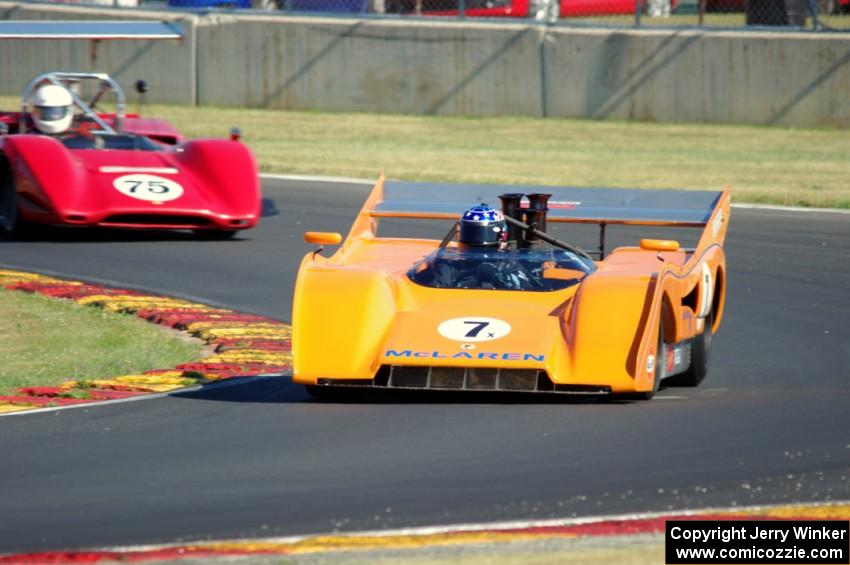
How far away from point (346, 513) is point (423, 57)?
1922 cm

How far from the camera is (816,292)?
12.7 meters

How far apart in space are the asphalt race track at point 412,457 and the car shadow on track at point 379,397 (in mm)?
28

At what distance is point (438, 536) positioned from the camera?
231 inches

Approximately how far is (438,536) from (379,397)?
110 inches

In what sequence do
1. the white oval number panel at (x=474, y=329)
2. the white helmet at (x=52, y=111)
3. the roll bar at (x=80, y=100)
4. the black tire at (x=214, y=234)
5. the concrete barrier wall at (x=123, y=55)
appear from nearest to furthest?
the white oval number panel at (x=474, y=329)
the black tire at (x=214, y=234)
the white helmet at (x=52, y=111)
the roll bar at (x=80, y=100)
the concrete barrier wall at (x=123, y=55)

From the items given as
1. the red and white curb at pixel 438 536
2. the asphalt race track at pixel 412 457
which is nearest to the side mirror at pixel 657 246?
the asphalt race track at pixel 412 457

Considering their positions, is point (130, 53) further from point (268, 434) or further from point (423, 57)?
point (268, 434)

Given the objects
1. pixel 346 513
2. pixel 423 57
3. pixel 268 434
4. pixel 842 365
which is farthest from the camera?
pixel 423 57

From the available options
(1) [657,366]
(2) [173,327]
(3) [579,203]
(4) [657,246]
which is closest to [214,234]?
(2) [173,327]

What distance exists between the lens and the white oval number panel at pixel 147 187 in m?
14.8

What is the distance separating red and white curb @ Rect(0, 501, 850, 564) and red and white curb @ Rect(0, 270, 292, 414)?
284 cm

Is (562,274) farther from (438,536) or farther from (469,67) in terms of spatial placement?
(469,67)

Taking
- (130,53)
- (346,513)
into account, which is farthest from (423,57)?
(346,513)

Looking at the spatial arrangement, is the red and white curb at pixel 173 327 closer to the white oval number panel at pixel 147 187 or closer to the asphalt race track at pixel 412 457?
the asphalt race track at pixel 412 457
